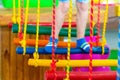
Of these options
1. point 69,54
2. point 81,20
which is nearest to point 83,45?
point 81,20

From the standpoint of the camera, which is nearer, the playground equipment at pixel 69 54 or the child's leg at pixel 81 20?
the playground equipment at pixel 69 54

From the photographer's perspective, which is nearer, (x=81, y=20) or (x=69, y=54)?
(x=69, y=54)

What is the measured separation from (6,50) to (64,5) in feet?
3.05

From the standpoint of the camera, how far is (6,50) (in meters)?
2.19

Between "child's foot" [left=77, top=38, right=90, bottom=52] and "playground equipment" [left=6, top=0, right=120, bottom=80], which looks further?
"child's foot" [left=77, top=38, right=90, bottom=52]

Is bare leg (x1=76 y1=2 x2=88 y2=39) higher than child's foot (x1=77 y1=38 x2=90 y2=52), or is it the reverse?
bare leg (x1=76 y1=2 x2=88 y2=39)

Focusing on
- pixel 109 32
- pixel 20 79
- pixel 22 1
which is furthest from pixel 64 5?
pixel 109 32

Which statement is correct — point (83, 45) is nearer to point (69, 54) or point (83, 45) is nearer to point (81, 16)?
point (81, 16)

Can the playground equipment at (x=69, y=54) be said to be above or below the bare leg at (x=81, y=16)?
Result: below

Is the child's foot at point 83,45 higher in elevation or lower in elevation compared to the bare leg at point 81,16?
lower

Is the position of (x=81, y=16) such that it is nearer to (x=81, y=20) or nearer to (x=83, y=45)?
(x=81, y=20)

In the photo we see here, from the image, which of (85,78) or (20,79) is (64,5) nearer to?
(85,78)

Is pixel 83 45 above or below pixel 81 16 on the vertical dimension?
below

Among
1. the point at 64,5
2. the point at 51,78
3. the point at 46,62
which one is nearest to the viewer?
the point at 51,78
